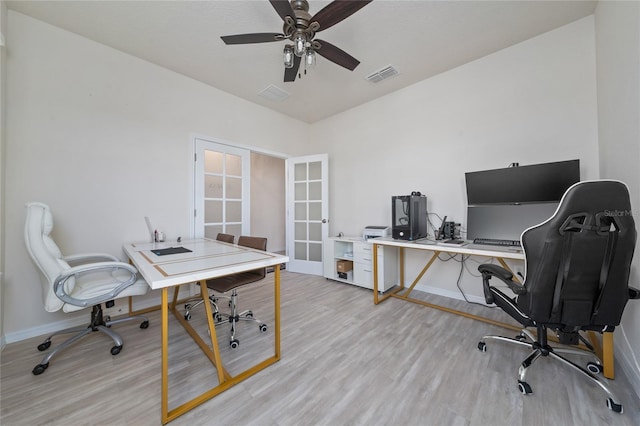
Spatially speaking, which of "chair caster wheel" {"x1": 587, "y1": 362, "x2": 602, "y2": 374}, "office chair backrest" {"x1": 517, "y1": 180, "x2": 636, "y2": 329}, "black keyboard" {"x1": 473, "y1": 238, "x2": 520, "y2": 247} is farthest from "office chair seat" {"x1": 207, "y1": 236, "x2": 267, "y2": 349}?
"chair caster wheel" {"x1": 587, "y1": 362, "x2": 602, "y2": 374}

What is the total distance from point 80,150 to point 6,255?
1119 millimetres

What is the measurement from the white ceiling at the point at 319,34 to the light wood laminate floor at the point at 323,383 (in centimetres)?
297

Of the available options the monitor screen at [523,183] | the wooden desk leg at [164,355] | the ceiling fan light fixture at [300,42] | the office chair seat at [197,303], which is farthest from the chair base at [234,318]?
the monitor screen at [523,183]

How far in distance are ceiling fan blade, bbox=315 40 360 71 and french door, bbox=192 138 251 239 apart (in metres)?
2.09

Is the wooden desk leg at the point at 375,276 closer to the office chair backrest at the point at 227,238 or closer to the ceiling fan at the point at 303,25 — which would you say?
the office chair backrest at the point at 227,238

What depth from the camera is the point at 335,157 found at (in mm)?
4277

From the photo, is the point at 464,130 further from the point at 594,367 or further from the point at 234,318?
the point at 234,318

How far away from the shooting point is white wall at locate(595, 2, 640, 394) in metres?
1.43

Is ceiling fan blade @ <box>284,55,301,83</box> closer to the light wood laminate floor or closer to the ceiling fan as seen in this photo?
the ceiling fan

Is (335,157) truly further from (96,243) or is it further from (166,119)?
(96,243)

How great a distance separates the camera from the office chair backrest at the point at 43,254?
1628mm

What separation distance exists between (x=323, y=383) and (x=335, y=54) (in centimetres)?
264

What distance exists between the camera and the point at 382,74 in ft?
9.76

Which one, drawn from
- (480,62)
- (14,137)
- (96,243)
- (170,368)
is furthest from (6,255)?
(480,62)
